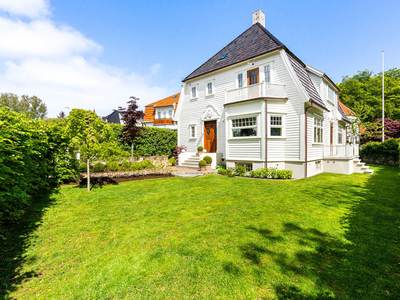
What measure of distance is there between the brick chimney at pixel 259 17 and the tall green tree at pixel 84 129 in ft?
50.0

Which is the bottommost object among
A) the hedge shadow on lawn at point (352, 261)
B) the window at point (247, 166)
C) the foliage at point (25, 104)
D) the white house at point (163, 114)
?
the hedge shadow on lawn at point (352, 261)

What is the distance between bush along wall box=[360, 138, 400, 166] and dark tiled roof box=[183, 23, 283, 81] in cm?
1524

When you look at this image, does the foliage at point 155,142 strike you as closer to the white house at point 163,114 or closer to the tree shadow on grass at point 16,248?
the tree shadow on grass at point 16,248

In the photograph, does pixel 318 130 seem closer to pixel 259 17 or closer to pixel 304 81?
pixel 304 81

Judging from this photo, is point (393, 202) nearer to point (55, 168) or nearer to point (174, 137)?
point (55, 168)

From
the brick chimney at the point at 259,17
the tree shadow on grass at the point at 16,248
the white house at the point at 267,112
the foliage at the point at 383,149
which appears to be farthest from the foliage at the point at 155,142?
the foliage at the point at 383,149

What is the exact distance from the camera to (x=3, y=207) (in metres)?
3.99

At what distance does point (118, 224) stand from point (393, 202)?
864cm

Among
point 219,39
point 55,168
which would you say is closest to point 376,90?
point 219,39

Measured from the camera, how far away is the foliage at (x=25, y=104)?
181 ft

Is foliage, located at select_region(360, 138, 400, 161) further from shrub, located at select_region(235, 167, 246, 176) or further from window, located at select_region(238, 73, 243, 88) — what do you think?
shrub, located at select_region(235, 167, 246, 176)

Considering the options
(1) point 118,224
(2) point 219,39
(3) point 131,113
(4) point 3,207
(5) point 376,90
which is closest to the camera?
(4) point 3,207

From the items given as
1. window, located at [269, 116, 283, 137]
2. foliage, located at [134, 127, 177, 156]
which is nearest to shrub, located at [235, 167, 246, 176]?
window, located at [269, 116, 283, 137]

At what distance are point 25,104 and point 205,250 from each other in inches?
3168
